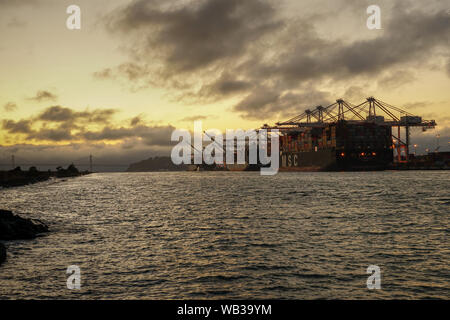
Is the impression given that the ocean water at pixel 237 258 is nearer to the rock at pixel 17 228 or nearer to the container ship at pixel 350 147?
the rock at pixel 17 228

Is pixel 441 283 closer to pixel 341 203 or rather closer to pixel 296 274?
pixel 296 274

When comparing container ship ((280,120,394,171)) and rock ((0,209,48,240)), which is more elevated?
container ship ((280,120,394,171))

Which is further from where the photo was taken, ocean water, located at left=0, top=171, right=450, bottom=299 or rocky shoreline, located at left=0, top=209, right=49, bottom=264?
rocky shoreline, located at left=0, top=209, right=49, bottom=264

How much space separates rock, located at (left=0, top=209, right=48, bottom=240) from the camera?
2193cm

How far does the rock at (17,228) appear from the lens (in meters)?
21.9

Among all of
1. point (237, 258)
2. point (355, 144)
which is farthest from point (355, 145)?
point (237, 258)

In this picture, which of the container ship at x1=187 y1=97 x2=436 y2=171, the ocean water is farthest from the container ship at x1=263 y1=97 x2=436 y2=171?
the ocean water

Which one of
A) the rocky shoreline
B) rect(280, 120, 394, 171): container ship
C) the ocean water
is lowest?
the ocean water

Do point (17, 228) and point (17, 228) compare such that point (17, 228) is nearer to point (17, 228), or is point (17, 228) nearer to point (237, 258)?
point (17, 228)

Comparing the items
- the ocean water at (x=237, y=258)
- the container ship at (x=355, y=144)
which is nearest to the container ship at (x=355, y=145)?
the container ship at (x=355, y=144)

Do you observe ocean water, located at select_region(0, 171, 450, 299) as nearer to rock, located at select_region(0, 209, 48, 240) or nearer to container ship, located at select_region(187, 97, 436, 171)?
rock, located at select_region(0, 209, 48, 240)

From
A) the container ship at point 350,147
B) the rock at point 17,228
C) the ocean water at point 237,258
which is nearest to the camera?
the ocean water at point 237,258
